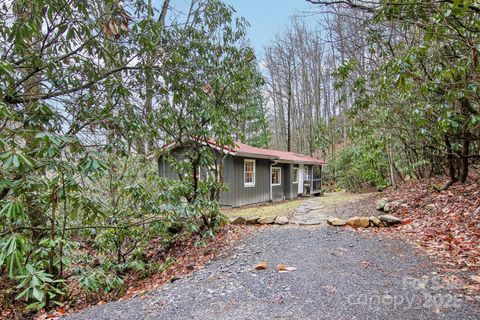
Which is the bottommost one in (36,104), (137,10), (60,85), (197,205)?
(197,205)

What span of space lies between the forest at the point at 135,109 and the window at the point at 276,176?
21.3ft

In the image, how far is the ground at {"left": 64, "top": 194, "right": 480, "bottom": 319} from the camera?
105 inches

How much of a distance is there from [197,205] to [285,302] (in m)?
2.41

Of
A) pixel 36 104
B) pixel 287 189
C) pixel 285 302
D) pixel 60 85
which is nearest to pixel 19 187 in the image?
pixel 36 104

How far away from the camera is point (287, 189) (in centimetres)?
1570

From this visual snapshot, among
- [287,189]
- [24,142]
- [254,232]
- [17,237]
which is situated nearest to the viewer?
[17,237]

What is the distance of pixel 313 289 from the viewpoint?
3.14m

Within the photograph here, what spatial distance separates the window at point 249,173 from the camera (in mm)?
12179

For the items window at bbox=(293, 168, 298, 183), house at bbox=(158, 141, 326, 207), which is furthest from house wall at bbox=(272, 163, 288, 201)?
window at bbox=(293, 168, 298, 183)

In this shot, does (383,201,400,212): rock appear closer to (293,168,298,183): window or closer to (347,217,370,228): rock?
(347,217,370,228): rock

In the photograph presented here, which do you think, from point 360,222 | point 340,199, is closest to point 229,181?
point 340,199

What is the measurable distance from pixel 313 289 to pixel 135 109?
354cm

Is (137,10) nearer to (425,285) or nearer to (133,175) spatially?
(133,175)

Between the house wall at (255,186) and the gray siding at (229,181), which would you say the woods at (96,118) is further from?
the house wall at (255,186)
